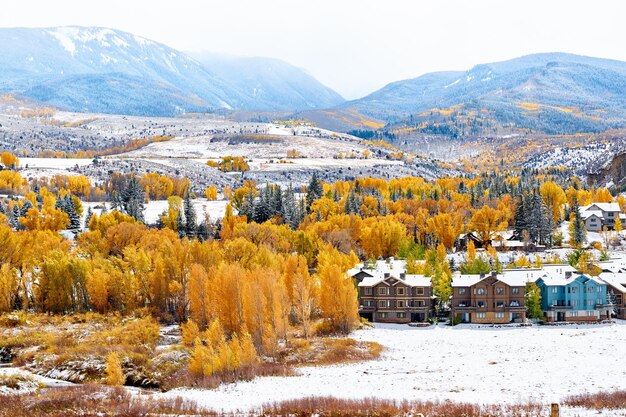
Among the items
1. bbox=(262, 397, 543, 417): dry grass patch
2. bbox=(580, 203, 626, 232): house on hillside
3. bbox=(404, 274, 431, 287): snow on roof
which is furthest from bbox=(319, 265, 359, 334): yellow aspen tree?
bbox=(580, 203, 626, 232): house on hillside

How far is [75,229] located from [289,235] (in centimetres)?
4272

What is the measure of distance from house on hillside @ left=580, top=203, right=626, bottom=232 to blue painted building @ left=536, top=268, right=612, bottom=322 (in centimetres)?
4876

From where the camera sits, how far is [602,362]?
52156 millimetres

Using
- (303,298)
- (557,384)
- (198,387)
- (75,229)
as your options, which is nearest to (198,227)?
(75,229)

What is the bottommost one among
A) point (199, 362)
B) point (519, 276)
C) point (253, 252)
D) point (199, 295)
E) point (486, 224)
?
point (199, 362)

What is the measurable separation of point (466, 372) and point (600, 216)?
78.0 metres

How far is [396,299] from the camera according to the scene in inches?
2884

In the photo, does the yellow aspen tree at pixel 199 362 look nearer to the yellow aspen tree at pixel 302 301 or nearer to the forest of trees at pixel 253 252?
the forest of trees at pixel 253 252

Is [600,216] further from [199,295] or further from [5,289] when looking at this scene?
[5,289]

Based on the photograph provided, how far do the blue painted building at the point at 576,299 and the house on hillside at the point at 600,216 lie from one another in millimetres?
48763

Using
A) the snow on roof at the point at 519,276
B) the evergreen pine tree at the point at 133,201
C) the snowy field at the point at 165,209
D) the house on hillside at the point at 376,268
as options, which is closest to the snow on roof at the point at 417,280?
the house on hillside at the point at 376,268

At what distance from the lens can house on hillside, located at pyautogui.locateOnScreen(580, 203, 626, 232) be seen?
11869 centimetres

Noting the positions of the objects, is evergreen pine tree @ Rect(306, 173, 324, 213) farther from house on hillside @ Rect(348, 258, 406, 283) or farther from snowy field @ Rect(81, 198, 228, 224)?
house on hillside @ Rect(348, 258, 406, 283)

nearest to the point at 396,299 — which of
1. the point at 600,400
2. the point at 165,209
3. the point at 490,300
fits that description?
the point at 490,300
